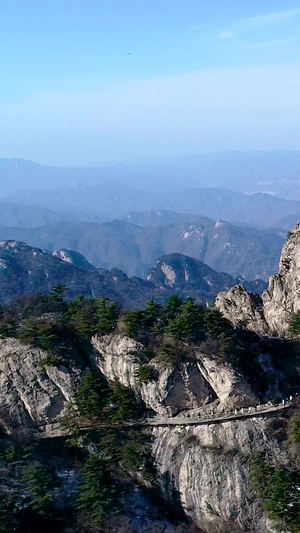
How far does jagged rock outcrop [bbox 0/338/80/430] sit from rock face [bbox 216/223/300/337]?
14.2 metres

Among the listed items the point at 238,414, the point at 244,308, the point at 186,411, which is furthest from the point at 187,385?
the point at 244,308

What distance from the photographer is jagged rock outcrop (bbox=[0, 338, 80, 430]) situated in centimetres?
3822

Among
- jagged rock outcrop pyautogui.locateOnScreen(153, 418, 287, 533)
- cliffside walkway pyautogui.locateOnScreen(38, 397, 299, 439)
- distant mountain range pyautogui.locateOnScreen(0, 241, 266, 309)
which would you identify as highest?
cliffside walkway pyautogui.locateOnScreen(38, 397, 299, 439)

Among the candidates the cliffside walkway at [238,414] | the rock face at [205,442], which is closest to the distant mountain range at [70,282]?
the rock face at [205,442]

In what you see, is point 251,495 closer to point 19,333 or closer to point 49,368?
point 49,368

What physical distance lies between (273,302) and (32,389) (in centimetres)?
1960

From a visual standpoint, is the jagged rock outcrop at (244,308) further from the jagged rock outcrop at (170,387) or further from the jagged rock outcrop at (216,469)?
the jagged rock outcrop at (216,469)

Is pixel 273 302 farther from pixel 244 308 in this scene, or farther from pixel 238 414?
pixel 238 414

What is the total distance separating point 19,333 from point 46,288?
378 ft

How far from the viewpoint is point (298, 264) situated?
1790 inches

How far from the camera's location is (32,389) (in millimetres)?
38625

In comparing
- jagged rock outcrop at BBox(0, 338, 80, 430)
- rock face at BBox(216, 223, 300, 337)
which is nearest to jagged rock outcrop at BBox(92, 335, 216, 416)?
jagged rock outcrop at BBox(0, 338, 80, 430)

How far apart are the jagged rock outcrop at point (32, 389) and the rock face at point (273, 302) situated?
46.6 feet

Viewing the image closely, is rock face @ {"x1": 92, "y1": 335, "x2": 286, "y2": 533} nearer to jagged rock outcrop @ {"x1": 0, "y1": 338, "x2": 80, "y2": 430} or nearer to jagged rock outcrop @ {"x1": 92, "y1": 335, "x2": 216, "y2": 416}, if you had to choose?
jagged rock outcrop @ {"x1": 92, "y1": 335, "x2": 216, "y2": 416}
